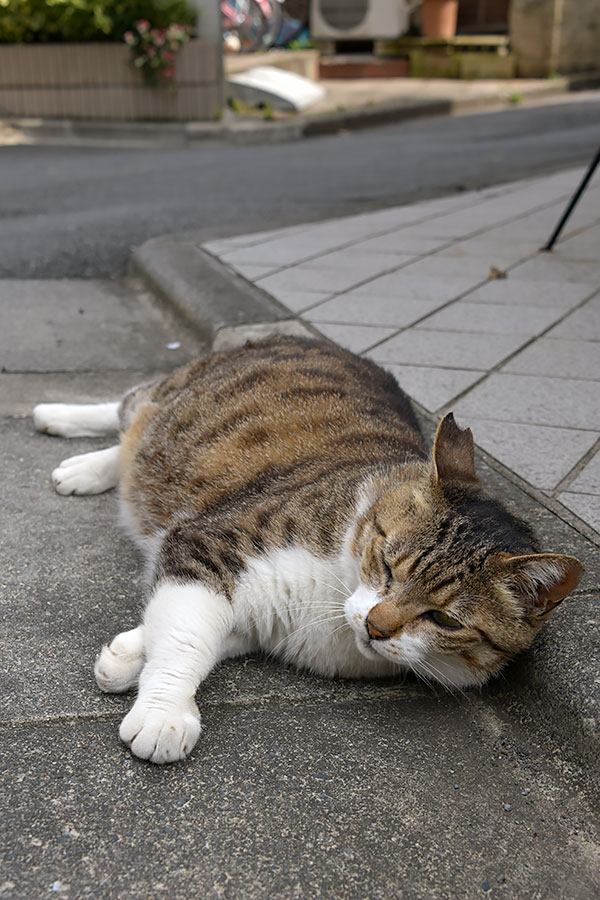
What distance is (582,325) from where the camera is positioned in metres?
4.45

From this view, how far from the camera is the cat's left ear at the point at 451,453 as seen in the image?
7.72 ft

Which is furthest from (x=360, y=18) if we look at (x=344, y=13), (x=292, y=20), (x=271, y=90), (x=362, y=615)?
(x=362, y=615)

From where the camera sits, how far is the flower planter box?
10922 mm

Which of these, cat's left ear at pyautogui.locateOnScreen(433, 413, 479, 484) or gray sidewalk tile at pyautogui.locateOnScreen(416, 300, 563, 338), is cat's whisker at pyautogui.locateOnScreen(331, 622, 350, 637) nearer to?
cat's left ear at pyautogui.locateOnScreen(433, 413, 479, 484)

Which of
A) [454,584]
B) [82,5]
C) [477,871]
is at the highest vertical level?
[82,5]

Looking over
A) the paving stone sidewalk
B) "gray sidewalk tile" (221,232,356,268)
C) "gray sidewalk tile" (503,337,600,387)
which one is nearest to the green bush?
the paving stone sidewalk

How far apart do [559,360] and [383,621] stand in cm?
225

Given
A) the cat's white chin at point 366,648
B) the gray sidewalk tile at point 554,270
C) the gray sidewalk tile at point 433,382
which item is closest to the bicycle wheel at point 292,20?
the gray sidewalk tile at point 554,270

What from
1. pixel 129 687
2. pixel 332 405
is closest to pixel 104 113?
pixel 332 405

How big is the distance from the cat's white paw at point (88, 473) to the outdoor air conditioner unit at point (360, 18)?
587 inches

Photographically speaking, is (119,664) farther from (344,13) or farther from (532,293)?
(344,13)

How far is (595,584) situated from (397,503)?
1.92ft

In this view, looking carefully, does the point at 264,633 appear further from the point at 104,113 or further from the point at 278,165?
the point at 104,113

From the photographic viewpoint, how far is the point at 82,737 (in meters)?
2.07
